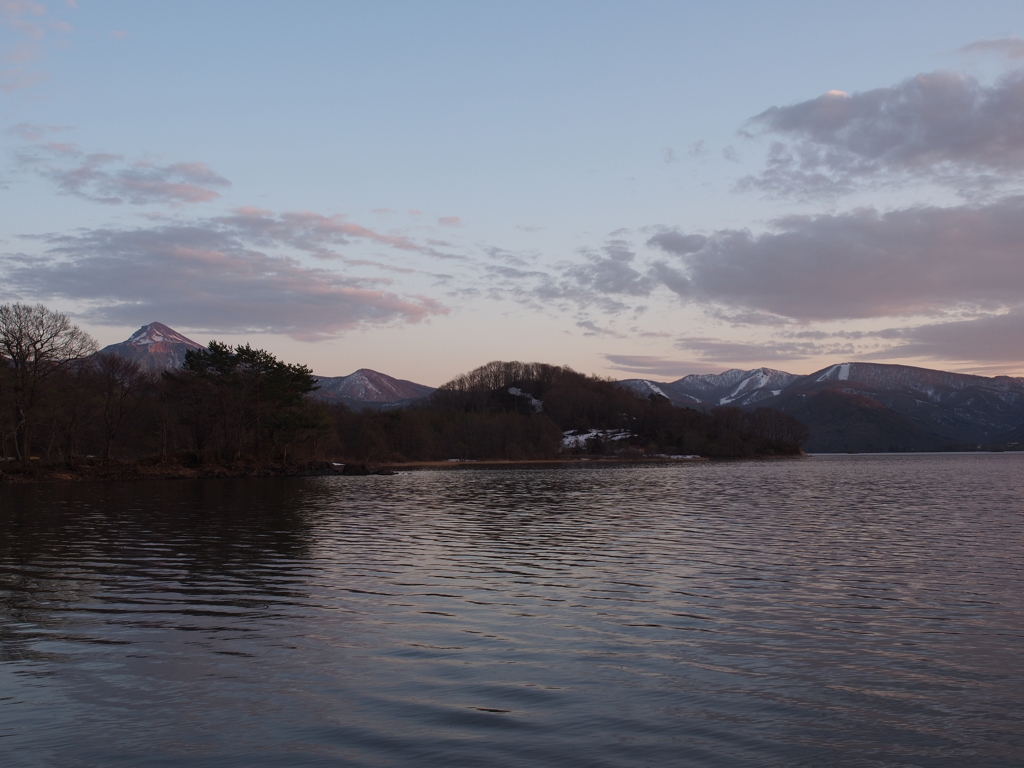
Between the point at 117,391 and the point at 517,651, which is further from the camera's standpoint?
the point at 117,391

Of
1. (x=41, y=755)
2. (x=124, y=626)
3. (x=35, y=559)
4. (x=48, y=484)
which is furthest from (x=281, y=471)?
(x=41, y=755)

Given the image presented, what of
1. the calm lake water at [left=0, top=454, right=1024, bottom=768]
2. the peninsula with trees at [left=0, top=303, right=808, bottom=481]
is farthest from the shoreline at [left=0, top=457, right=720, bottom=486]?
the calm lake water at [left=0, top=454, right=1024, bottom=768]

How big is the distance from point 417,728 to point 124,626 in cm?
828

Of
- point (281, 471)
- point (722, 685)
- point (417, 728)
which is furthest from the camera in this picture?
point (281, 471)

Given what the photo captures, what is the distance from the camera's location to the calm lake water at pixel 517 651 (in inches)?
337

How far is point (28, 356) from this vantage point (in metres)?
71.9

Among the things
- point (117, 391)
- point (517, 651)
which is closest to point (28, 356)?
point (117, 391)

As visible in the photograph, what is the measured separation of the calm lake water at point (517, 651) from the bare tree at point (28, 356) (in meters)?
51.6

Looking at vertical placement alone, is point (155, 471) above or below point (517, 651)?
below

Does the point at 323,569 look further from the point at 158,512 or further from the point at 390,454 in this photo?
the point at 390,454

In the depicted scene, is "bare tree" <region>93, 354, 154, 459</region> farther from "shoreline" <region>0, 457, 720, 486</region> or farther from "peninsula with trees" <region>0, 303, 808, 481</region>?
"shoreline" <region>0, 457, 720, 486</region>

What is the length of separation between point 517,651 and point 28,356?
75.5 m

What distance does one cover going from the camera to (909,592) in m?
17.3

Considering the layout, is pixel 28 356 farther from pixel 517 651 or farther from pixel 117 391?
pixel 517 651
